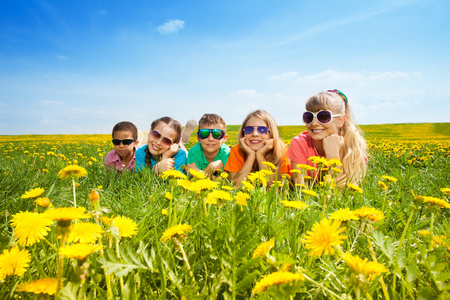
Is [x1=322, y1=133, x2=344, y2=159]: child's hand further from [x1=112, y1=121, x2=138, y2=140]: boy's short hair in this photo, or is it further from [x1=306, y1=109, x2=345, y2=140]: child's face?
[x1=112, y1=121, x2=138, y2=140]: boy's short hair

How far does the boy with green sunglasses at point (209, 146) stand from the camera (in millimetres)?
4328

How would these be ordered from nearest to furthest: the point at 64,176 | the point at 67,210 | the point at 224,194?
the point at 67,210, the point at 224,194, the point at 64,176

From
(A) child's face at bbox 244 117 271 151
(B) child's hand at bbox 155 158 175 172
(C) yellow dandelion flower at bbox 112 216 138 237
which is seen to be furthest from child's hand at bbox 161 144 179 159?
(C) yellow dandelion flower at bbox 112 216 138 237

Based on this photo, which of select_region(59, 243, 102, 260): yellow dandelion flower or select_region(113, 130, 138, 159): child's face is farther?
select_region(113, 130, 138, 159): child's face

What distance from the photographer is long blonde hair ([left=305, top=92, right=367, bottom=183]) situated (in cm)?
351

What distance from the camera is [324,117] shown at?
3.44 m

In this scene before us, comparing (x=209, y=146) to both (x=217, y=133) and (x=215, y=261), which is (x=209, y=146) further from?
(x=215, y=261)

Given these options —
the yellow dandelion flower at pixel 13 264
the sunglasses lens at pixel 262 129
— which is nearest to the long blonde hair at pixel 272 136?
the sunglasses lens at pixel 262 129

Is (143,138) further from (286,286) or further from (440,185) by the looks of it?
(286,286)

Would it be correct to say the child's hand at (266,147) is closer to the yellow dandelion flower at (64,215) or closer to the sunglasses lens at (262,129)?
the sunglasses lens at (262,129)

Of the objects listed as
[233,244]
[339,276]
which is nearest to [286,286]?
[233,244]

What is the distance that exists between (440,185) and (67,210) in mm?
3892

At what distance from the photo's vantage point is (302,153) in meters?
3.70

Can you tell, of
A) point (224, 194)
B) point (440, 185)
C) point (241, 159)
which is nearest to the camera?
point (224, 194)
